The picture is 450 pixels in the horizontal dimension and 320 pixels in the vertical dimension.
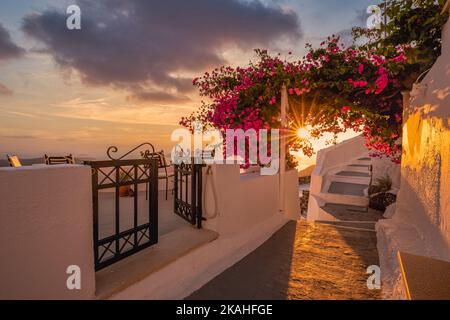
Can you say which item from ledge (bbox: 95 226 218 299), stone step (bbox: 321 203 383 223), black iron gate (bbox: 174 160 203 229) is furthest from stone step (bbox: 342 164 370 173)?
ledge (bbox: 95 226 218 299)

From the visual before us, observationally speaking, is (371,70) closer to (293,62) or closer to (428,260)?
(293,62)

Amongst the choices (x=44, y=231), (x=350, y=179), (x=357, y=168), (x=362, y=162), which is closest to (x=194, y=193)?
(x=44, y=231)

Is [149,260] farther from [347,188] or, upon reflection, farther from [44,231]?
[347,188]

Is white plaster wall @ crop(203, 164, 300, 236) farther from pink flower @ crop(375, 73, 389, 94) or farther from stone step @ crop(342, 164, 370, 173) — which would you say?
stone step @ crop(342, 164, 370, 173)

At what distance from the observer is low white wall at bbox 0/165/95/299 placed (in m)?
1.61

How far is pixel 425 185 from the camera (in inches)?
136

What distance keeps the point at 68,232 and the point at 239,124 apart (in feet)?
14.1

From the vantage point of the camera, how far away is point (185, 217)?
163 inches

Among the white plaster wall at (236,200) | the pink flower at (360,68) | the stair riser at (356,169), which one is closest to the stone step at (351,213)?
the stair riser at (356,169)

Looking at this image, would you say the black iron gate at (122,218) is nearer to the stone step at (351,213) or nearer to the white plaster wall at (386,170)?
the stone step at (351,213)

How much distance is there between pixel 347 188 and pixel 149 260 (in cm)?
1046

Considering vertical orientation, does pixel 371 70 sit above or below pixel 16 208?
above

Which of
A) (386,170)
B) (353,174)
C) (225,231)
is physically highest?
(386,170)
